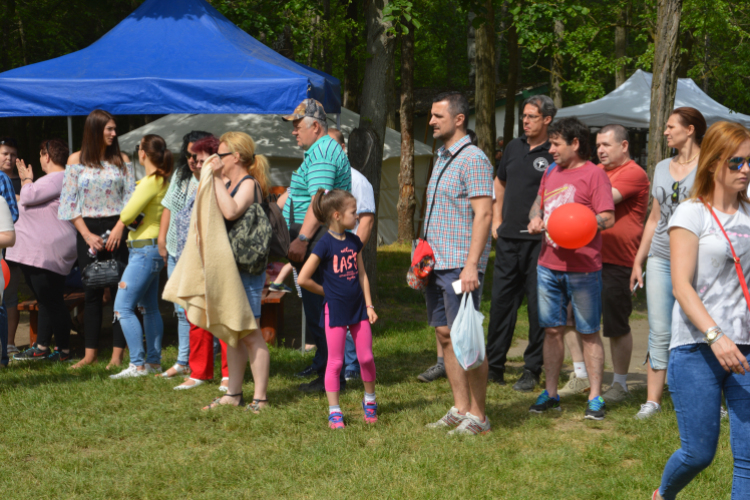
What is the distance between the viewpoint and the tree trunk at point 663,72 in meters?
7.44

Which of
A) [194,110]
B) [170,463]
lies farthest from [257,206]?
[194,110]

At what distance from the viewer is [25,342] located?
754 centimetres

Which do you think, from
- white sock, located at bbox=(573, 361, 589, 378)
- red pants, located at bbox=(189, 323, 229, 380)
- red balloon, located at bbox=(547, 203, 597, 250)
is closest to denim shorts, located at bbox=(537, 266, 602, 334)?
red balloon, located at bbox=(547, 203, 597, 250)

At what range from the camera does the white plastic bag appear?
4.01 m

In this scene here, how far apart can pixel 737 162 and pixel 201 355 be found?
163 inches

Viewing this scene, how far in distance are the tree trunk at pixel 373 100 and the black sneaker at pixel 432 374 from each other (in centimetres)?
267

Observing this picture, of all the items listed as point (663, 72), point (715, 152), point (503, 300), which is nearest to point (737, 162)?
point (715, 152)

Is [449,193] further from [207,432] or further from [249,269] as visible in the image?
[207,432]

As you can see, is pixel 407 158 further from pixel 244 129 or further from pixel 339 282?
pixel 339 282

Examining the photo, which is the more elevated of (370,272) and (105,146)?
(105,146)

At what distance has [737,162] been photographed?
272 centimetres

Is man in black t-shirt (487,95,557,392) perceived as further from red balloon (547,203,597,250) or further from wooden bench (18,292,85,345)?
wooden bench (18,292,85,345)

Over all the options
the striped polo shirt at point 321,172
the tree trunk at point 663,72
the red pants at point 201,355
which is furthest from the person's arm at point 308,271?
the tree trunk at point 663,72

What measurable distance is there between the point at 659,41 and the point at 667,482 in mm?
5833
